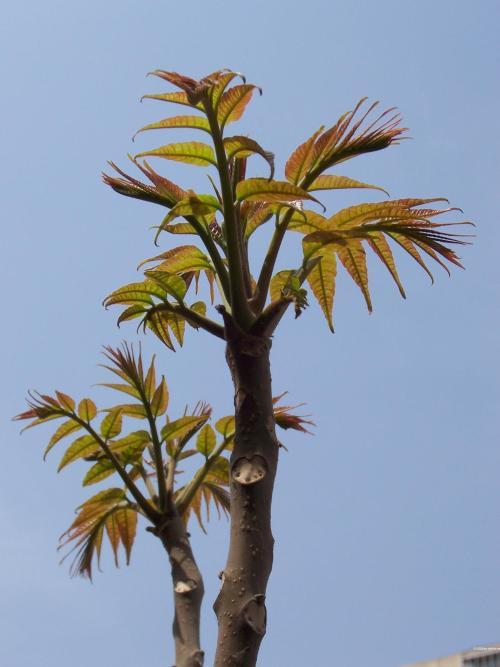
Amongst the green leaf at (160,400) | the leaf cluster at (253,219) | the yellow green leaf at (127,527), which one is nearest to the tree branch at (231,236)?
the leaf cluster at (253,219)

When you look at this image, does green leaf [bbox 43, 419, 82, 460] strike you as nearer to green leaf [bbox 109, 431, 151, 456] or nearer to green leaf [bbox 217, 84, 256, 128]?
green leaf [bbox 109, 431, 151, 456]

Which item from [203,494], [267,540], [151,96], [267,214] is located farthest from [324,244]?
[203,494]

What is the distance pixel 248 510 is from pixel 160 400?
105 cm

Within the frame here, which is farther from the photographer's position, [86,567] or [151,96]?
[86,567]

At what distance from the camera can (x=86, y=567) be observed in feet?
9.11

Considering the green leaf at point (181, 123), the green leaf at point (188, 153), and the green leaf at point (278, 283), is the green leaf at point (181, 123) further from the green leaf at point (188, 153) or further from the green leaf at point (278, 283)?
the green leaf at point (278, 283)

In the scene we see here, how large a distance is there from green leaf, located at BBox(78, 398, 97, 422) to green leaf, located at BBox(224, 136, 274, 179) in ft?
3.34

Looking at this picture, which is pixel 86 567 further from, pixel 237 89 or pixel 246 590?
pixel 237 89

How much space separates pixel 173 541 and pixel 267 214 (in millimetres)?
980

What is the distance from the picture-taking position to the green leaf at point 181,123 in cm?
176

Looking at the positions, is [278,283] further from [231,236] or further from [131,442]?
[131,442]

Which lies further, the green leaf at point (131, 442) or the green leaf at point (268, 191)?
the green leaf at point (131, 442)

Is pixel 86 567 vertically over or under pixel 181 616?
over

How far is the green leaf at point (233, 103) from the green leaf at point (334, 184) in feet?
0.75
